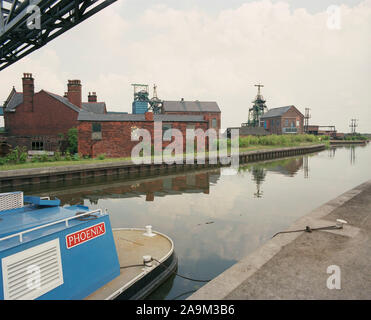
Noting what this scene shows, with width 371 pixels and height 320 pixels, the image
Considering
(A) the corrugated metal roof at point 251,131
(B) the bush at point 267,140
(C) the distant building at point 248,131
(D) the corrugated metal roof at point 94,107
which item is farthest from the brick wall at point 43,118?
(A) the corrugated metal roof at point 251,131

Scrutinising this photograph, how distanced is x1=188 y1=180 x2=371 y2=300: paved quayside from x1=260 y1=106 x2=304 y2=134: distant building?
68.8 meters

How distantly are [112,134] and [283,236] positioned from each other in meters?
25.6

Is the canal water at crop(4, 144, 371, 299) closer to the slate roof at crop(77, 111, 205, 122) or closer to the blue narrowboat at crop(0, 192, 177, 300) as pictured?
the blue narrowboat at crop(0, 192, 177, 300)

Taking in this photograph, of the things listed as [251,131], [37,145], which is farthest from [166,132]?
[251,131]

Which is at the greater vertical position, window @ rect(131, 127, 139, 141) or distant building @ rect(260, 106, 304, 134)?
distant building @ rect(260, 106, 304, 134)

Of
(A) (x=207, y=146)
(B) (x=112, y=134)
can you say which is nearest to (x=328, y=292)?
A: (B) (x=112, y=134)

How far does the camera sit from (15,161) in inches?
865

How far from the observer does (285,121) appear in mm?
72062

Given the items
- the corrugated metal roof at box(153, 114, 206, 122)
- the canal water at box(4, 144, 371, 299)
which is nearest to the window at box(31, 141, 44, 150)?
the corrugated metal roof at box(153, 114, 206, 122)

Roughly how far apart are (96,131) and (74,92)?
12.9m

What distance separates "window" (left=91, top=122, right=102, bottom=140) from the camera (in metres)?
29.2

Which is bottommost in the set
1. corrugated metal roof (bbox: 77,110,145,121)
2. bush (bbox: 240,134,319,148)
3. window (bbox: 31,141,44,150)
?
window (bbox: 31,141,44,150)

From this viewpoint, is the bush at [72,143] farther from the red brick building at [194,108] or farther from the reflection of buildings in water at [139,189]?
the red brick building at [194,108]
